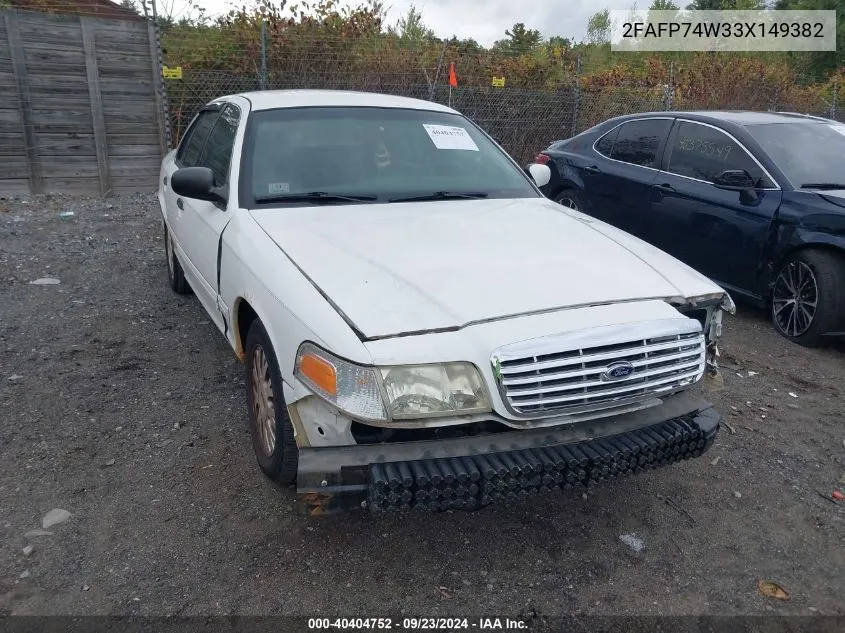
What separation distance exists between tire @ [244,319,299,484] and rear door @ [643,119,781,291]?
393cm

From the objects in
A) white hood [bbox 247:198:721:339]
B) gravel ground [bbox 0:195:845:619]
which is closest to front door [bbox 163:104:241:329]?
white hood [bbox 247:198:721:339]

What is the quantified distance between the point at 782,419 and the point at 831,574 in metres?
1.38

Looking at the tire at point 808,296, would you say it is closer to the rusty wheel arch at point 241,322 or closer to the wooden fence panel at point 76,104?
the rusty wheel arch at point 241,322

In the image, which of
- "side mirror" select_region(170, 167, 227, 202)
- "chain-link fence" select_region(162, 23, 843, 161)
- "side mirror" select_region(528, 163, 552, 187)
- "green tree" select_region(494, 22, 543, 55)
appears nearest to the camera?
"side mirror" select_region(170, 167, 227, 202)

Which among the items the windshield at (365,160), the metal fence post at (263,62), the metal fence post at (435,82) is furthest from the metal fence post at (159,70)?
the windshield at (365,160)

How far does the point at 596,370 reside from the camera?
2309 mm

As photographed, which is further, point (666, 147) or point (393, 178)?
point (666, 147)

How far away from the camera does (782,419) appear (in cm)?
381

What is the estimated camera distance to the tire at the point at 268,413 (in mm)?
2662

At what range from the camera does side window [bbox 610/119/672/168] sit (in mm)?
6074

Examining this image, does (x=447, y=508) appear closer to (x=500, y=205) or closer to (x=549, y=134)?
(x=500, y=205)

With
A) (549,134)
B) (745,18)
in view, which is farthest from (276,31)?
(745,18)

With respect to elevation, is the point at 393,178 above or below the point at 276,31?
below

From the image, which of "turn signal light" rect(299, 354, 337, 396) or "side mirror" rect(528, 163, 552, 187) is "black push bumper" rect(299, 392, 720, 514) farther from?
"side mirror" rect(528, 163, 552, 187)
